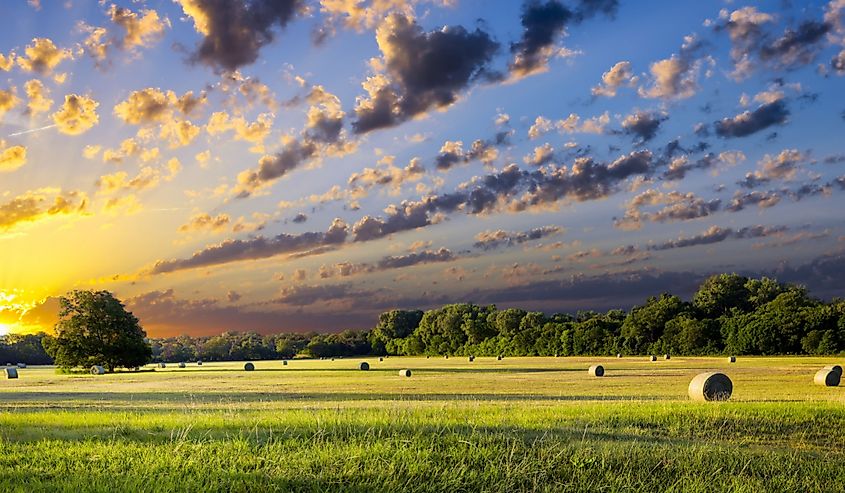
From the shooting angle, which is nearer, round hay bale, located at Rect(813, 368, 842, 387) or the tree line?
round hay bale, located at Rect(813, 368, 842, 387)

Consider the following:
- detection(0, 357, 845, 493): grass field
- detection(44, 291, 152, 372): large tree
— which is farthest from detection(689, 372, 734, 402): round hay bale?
detection(44, 291, 152, 372): large tree

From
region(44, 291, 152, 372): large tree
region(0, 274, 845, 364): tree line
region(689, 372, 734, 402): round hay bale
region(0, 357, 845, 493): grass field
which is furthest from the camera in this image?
region(0, 274, 845, 364): tree line

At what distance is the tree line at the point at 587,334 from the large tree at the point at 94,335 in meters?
2.18

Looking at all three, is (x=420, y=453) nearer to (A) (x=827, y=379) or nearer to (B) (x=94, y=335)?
(A) (x=827, y=379)

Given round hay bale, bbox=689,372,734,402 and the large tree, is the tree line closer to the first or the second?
the large tree

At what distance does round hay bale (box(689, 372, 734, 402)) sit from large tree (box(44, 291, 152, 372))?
61.7 metres

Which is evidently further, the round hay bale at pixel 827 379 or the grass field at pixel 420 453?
the round hay bale at pixel 827 379

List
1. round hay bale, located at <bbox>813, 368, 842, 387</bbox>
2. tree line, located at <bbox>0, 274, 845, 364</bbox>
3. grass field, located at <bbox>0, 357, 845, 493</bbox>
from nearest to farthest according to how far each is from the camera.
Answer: grass field, located at <bbox>0, 357, 845, 493</bbox>, round hay bale, located at <bbox>813, 368, 842, 387</bbox>, tree line, located at <bbox>0, 274, 845, 364</bbox>

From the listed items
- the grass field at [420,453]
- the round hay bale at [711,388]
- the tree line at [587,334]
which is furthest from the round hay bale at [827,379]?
the tree line at [587,334]

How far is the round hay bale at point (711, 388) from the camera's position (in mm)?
27000

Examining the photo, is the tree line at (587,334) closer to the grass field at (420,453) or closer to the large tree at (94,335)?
the large tree at (94,335)

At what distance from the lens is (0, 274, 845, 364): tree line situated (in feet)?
308

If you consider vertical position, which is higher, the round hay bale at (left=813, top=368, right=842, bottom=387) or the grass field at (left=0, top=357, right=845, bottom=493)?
the grass field at (left=0, top=357, right=845, bottom=493)

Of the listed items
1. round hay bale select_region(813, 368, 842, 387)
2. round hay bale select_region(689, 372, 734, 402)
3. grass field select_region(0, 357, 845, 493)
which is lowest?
round hay bale select_region(813, 368, 842, 387)
